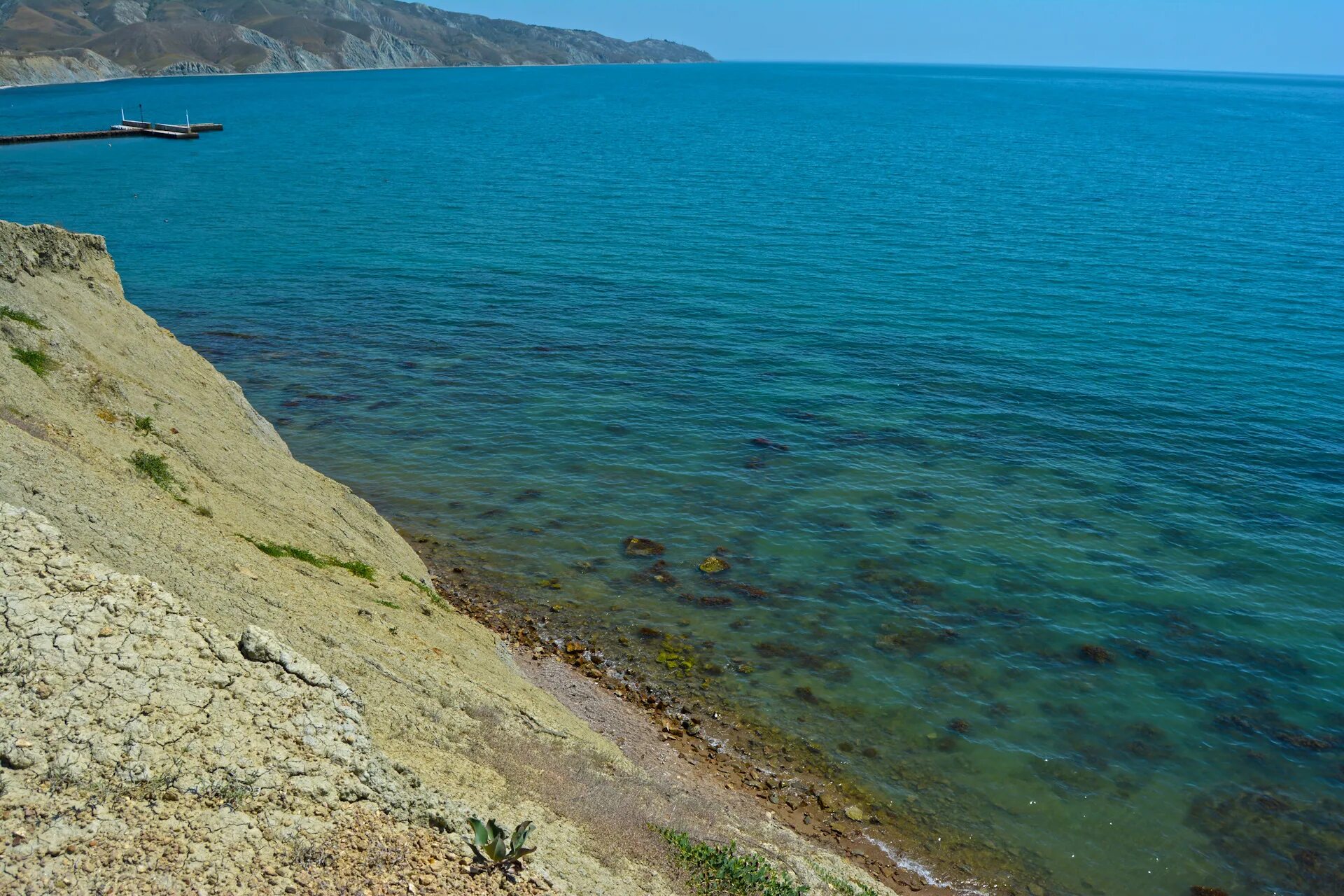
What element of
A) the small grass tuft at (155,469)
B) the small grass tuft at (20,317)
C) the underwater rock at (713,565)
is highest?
the small grass tuft at (20,317)

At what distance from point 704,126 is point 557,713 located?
6087 inches

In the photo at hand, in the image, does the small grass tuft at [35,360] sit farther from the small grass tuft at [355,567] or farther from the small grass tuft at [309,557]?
the small grass tuft at [355,567]

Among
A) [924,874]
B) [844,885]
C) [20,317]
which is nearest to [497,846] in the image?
[844,885]

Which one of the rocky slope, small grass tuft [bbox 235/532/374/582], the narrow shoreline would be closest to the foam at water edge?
the narrow shoreline

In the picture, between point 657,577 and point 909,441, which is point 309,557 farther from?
point 909,441

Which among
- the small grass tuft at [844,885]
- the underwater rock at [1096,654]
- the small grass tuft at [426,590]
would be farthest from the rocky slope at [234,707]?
the underwater rock at [1096,654]

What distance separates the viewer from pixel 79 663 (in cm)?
1226

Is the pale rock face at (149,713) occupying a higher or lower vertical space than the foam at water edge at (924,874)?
higher

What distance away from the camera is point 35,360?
22.9 meters

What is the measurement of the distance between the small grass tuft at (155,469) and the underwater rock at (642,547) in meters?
13.9

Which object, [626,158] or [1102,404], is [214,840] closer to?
[1102,404]

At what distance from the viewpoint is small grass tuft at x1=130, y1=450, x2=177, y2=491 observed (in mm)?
20688

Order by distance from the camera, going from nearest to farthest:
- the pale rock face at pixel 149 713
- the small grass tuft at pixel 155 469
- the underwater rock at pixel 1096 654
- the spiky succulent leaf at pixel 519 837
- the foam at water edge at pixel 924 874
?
the pale rock face at pixel 149 713 < the spiky succulent leaf at pixel 519 837 < the foam at water edge at pixel 924 874 < the small grass tuft at pixel 155 469 < the underwater rock at pixel 1096 654

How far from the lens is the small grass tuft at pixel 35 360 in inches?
888
